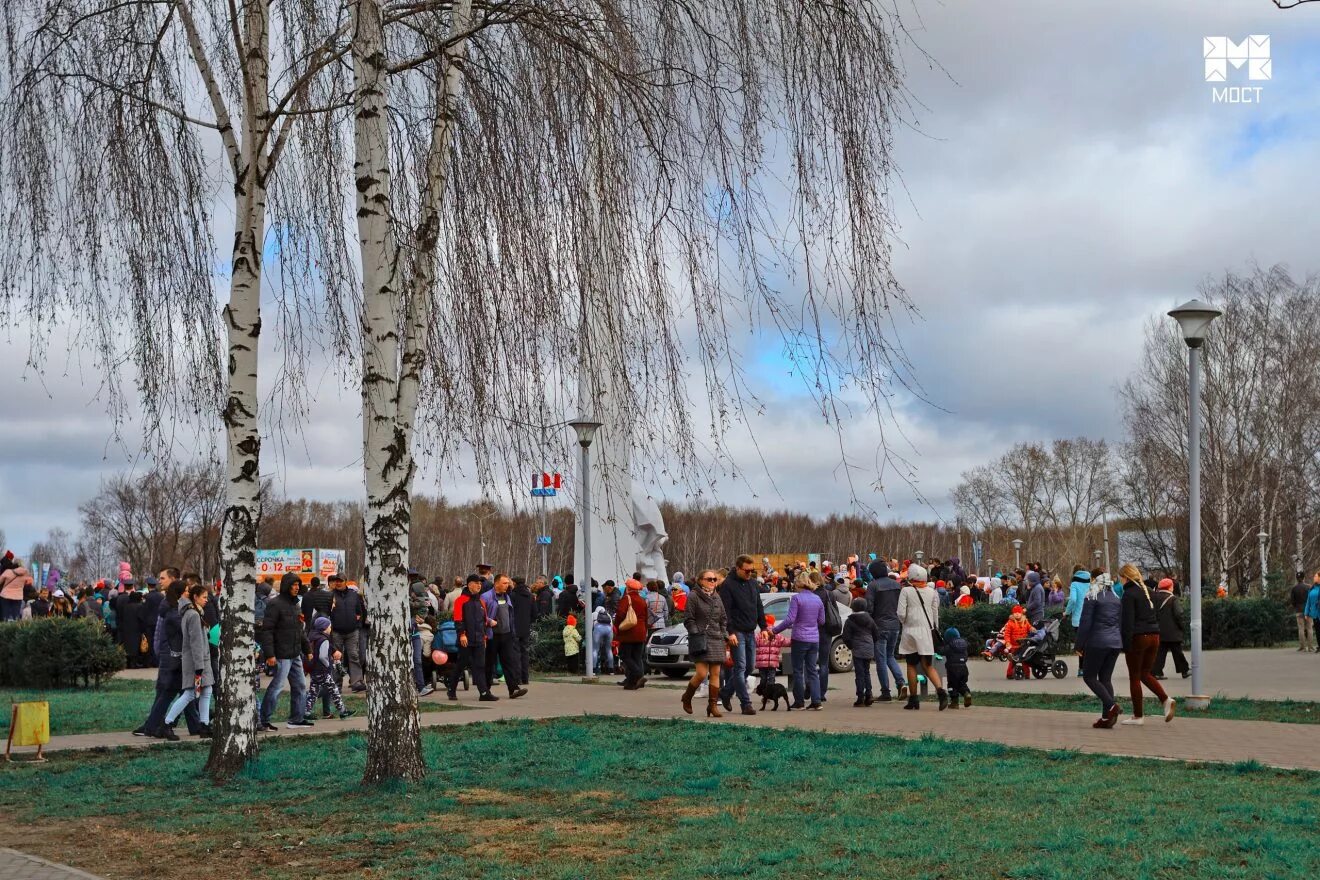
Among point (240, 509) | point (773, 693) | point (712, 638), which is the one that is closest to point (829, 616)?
point (773, 693)

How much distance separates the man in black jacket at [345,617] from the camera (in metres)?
20.8

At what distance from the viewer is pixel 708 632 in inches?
718

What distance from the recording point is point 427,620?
24.2m

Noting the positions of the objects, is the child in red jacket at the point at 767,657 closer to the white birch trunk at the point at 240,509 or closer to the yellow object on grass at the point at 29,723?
the white birch trunk at the point at 240,509

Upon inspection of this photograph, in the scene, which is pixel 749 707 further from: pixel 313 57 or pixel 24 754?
pixel 313 57

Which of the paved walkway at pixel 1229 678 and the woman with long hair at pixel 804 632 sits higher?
the woman with long hair at pixel 804 632

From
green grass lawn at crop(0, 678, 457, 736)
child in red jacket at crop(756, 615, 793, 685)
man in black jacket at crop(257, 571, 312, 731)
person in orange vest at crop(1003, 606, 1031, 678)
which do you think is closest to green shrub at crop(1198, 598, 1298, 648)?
person in orange vest at crop(1003, 606, 1031, 678)

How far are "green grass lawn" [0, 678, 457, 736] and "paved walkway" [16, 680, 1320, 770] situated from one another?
981 mm

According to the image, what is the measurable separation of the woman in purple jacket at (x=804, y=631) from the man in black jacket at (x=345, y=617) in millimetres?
6368

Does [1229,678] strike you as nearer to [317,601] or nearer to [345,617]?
[345,617]

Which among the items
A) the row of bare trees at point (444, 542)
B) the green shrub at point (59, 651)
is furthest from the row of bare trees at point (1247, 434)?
the green shrub at point (59, 651)

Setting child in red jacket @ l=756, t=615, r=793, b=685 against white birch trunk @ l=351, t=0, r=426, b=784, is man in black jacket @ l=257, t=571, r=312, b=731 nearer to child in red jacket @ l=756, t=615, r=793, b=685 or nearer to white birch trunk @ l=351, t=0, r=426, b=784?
child in red jacket @ l=756, t=615, r=793, b=685

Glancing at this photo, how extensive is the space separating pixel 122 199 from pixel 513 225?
380 centimetres

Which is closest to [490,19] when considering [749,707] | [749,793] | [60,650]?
[749,793]
